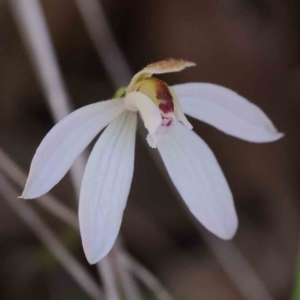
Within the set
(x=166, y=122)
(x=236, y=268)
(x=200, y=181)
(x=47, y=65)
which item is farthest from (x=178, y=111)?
(x=236, y=268)

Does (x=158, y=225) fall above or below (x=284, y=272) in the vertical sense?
above

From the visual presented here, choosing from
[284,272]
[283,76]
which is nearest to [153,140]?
[283,76]

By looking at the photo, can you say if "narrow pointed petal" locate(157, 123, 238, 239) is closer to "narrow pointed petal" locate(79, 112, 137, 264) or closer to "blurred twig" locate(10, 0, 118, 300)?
"narrow pointed petal" locate(79, 112, 137, 264)

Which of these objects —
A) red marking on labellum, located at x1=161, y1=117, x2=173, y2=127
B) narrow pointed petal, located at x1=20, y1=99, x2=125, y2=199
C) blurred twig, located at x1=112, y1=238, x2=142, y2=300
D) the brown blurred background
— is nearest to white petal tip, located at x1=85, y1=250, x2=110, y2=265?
narrow pointed petal, located at x1=20, y1=99, x2=125, y2=199

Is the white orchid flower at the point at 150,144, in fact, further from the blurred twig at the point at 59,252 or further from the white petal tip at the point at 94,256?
the blurred twig at the point at 59,252

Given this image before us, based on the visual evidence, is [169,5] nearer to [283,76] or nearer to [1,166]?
[283,76]

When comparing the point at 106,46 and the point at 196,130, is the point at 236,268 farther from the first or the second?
the point at 106,46
